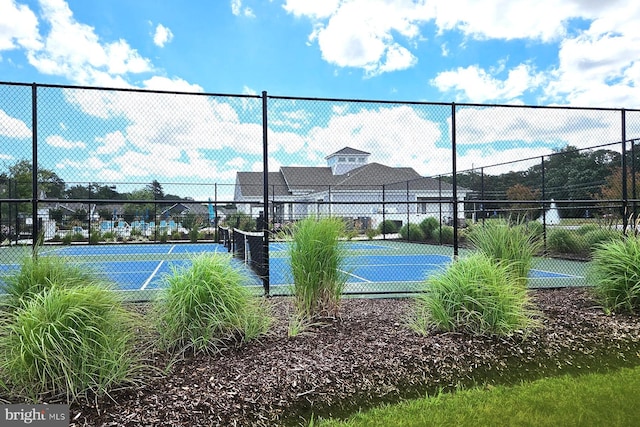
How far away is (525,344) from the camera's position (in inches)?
149

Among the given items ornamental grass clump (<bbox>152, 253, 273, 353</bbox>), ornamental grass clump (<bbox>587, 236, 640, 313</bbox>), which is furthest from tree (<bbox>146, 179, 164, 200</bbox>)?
ornamental grass clump (<bbox>587, 236, 640, 313</bbox>)

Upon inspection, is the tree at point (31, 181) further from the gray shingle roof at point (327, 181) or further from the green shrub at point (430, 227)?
the green shrub at point (430, 227)

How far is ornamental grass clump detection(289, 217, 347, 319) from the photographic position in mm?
4137

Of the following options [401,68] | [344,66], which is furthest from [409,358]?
[344,66]

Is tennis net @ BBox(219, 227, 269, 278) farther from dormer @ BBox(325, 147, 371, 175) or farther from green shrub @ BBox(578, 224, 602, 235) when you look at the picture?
Result: dormer @ BBox(325, 147, 371, 175)

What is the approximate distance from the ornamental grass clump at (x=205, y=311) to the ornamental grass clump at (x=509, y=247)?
3.14m

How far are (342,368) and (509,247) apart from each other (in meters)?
3.25

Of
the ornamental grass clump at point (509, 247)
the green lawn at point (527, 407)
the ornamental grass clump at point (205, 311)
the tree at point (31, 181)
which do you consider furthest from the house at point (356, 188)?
the green lawn at point (527, 407)

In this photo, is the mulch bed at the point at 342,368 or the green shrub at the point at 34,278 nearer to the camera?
the mulch bed at the point at 342,368

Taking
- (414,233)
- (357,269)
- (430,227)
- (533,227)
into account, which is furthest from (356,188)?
(533,227)

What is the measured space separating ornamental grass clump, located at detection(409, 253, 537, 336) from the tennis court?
0.55 meters

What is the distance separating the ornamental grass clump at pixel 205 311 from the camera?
3.33 meters

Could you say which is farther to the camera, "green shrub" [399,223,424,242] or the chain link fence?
"green shrub" [399,223,424,242]

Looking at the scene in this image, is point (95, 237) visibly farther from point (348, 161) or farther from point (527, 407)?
point (527, 407)
